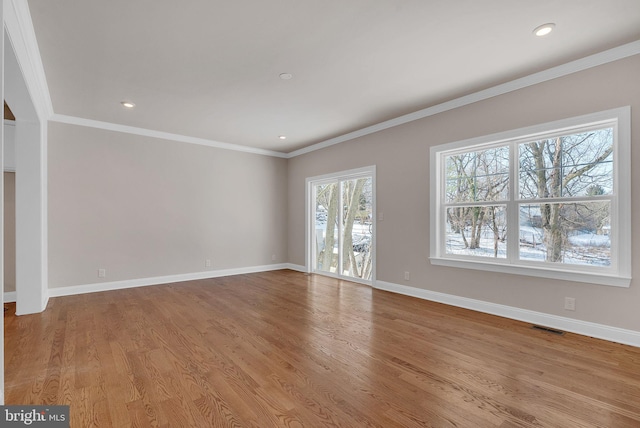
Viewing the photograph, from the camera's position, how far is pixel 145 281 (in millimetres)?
5156

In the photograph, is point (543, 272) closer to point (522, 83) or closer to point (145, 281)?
point (522, 83)

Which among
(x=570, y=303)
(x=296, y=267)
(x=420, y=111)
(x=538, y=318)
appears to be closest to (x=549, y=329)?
(x=538, y=318)

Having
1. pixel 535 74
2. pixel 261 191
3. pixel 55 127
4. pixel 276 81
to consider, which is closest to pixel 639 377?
pixel 535 74

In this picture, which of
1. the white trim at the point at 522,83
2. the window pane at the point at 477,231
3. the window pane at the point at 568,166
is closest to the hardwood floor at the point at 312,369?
the window pane at the point at 477,231

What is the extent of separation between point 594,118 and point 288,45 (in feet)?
9.80

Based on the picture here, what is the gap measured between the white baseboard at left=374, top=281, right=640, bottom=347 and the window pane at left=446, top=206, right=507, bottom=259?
606 mm

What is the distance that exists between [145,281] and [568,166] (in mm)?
6090

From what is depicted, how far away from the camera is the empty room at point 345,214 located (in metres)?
2.09

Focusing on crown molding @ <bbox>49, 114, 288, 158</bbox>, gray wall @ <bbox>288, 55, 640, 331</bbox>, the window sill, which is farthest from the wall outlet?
crown molding @ <bbox>49, 114, 288, 158</bbox>

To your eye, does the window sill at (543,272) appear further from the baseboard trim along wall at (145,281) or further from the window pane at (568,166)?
the baseboard trim along wall at (145,281)

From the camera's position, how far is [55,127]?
14.6 feet

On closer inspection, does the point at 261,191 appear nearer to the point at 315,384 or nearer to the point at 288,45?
the point at 288,45

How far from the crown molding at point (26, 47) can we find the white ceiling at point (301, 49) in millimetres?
76

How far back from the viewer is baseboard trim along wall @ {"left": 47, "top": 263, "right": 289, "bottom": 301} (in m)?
4.52
